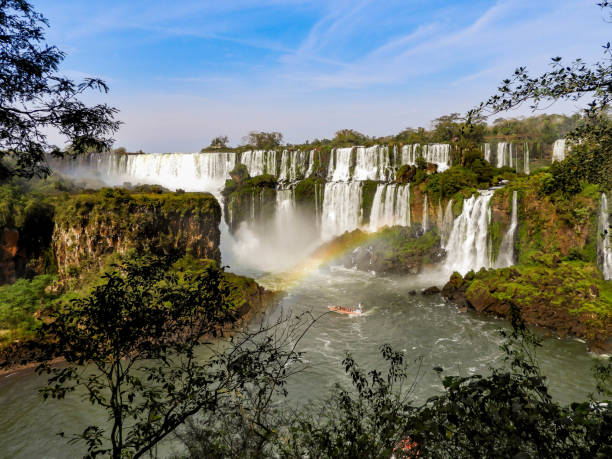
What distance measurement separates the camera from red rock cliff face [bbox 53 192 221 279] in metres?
21.0

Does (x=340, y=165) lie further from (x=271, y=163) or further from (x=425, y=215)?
(x=425, y=215)

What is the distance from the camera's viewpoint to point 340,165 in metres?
42.7

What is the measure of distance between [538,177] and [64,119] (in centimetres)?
2856

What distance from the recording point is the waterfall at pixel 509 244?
83.9 feet

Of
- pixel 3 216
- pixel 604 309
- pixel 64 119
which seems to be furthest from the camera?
pixel 3 216

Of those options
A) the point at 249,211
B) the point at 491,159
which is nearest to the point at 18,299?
the point at 249,211

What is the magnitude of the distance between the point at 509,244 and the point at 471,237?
2.78 m

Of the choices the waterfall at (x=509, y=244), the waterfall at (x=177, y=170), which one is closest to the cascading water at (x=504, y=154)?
the waterfall at (x=509, y=244)

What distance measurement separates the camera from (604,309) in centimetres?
1678

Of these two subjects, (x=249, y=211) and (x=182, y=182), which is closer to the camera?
(x=249, y=211)

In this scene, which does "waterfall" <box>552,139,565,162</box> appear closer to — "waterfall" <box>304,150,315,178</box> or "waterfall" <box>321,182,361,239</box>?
"waterfall" <box>321,182,361,239</box>

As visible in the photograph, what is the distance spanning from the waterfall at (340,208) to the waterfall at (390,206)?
6.10 ft

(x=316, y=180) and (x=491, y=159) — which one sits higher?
(x=491, y=159)

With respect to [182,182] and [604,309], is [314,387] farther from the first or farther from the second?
[182,182]
